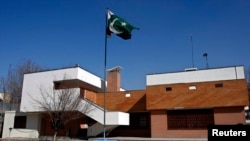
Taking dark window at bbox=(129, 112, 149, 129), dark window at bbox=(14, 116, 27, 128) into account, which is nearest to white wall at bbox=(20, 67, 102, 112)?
dark window at bbox=(14, 116, 27, 128)

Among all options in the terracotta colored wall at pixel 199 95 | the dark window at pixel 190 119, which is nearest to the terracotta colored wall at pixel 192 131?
the dark window at pixel 190 119

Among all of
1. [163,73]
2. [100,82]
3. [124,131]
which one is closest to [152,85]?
[163,73]

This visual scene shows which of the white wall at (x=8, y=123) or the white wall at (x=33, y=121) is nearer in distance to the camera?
the white wall at (x=33, y=121)

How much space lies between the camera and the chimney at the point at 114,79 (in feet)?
115

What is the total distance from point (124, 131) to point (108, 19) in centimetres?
1350

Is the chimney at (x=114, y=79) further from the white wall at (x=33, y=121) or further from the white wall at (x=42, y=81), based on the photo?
the white wall at (x=33, y=121)

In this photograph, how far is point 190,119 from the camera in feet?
86.2

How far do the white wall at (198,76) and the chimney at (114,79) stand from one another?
23.3ft

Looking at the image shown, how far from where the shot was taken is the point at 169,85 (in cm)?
2744

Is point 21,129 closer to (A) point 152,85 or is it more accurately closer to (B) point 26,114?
(B) point 26,114

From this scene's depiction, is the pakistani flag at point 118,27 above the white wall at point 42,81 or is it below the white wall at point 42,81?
above

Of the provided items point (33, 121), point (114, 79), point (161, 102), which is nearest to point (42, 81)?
point (33, 121)

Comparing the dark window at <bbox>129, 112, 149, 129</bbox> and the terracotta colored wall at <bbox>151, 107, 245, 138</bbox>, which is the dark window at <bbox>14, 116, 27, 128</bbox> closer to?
the dark window at <bbox>129, 112, 149, 129</bbox>

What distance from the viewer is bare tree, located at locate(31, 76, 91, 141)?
85.5 feet
